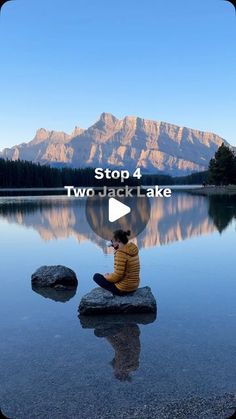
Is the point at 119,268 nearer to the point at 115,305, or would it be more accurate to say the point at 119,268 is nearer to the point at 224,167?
the point at 115,305

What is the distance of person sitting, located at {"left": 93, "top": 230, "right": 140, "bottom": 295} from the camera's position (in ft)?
37.6

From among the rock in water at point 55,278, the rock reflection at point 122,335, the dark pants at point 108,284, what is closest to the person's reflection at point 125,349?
the rock reflection at point 122,335

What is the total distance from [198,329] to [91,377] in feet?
11.5

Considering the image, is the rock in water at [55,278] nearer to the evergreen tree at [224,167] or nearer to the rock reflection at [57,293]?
the rock reflection at [57,293]

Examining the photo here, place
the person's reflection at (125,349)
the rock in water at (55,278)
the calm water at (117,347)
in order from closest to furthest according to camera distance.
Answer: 1. the calm water at (117,347)
2. the person's reflection at (125,349)
3. the rock in water at (55,278)

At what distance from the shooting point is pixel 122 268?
11.5 m

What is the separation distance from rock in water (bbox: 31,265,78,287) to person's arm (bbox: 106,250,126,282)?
147 inches

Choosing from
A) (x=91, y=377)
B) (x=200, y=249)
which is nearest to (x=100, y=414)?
(x=91, y=377)

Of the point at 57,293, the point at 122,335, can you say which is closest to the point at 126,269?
the point at 122,335

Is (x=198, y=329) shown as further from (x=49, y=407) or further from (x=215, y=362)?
(x=49, y=407)

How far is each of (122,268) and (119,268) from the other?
0.29 ft

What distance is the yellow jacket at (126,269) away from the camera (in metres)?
11.4

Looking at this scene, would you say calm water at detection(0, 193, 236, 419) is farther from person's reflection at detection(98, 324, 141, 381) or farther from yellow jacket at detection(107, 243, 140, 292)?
yellow jacket at detection(107, 243, 140, 292)

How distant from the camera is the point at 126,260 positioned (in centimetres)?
1138
